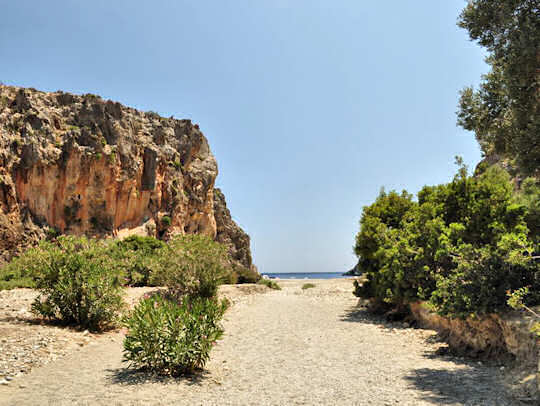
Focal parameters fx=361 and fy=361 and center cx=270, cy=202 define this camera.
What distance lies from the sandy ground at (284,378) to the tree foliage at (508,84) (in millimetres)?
3860

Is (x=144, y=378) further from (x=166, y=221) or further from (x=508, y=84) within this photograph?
(x=166, y=221)

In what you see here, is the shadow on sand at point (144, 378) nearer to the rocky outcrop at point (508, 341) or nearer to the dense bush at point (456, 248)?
the rocky outcrop at point (508, 341)

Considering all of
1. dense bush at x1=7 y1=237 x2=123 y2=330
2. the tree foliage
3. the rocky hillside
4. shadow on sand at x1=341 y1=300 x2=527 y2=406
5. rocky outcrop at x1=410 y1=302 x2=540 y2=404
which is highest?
the rocky hillside

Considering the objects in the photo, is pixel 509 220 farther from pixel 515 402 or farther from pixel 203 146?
pixel 203 146

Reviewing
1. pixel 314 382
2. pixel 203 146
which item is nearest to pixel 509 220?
pixel 314 382

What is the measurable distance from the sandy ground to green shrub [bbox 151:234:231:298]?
4318mm

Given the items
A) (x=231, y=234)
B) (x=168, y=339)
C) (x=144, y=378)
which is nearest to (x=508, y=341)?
(x=168, y=339)

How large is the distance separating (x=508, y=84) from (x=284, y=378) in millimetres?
6060

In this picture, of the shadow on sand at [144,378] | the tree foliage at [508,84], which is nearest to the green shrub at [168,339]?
the shadow on sand at [144,378]

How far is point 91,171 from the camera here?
34875 mm

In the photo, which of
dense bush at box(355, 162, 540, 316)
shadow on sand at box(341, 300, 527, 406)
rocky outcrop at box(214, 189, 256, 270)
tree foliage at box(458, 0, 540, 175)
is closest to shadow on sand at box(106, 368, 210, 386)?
shadow on sand at box(341, 300, 527, 406)

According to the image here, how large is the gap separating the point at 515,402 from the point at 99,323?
926 cm

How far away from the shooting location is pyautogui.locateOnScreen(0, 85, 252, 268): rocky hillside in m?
30.5

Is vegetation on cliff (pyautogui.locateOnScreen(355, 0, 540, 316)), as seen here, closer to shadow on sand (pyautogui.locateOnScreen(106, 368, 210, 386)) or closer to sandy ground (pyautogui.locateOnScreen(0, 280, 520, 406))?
sandy ground (pyautogui.locateOnScreen(0, 280, 520, 406))
